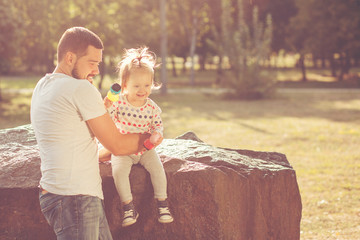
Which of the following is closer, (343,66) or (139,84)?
(139,84)

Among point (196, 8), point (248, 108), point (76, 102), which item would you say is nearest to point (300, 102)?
point (248, 108)

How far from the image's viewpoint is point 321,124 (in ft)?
43.8

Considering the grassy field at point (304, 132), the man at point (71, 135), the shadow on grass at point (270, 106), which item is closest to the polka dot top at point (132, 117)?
the man at point (71, 135)

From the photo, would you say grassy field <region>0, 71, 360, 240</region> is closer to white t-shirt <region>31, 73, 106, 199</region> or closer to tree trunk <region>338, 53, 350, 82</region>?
white t-shirt <region>31, 73, 106, 199</region>

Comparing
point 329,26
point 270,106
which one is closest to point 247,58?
point 270,106

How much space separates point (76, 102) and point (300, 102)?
17580 mm

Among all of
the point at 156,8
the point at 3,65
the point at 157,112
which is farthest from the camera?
the point at 156,8

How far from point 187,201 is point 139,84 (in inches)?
40.5

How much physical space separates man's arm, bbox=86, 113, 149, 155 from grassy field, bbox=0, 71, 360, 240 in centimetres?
301

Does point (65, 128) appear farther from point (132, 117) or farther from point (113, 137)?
point (132, 117)

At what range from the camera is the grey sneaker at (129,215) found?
3.36 m

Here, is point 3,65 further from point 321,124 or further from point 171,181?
point 171,181

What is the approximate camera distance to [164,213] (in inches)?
136

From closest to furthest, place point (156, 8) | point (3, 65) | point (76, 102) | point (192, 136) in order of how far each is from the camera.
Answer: point (76, 102) → point (192, 136) → point (3, 65) → point (156, 8)
